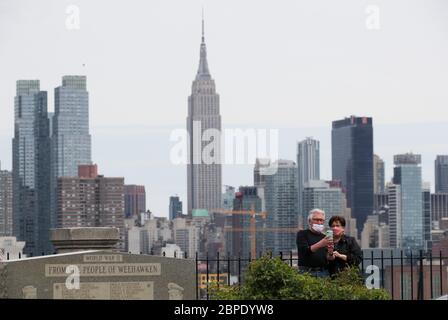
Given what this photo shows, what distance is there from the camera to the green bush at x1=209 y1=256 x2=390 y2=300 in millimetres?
10680

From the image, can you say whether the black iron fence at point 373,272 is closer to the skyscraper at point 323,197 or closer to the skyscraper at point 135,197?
the skyscraper at point 135,197

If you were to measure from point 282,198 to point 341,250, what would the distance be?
43.9 metres

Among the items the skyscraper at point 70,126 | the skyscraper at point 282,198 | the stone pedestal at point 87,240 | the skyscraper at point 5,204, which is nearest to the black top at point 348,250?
the skyscraper at point 282,198

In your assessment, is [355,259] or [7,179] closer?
[355,259]

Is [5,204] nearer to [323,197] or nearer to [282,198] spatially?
[323,197]

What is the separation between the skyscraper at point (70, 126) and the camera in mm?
20375

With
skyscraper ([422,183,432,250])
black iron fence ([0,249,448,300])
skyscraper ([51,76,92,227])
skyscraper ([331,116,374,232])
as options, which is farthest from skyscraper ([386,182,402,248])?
black iron fence ([0,249,448,300])

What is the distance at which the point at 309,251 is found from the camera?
1048 centimetres

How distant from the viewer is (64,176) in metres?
53.5

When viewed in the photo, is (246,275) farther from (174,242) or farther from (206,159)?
(174,242)

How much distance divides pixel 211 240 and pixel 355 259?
2560 inches

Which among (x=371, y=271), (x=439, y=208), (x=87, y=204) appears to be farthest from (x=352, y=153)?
(x=439, y=208)
